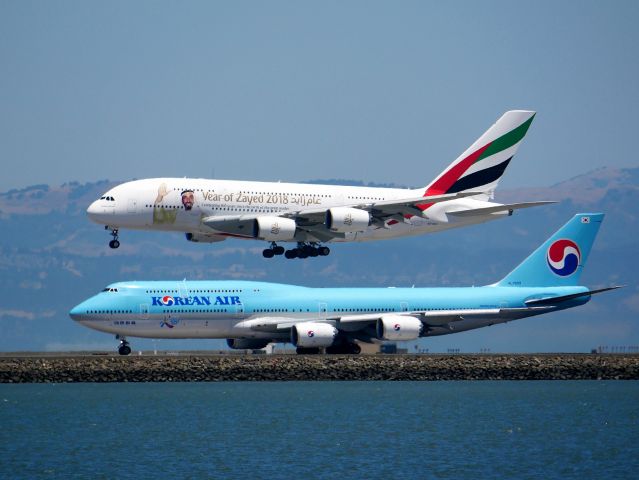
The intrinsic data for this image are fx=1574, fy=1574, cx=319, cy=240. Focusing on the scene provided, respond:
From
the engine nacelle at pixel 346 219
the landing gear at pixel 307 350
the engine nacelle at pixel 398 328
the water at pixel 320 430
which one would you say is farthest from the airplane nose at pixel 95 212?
the engine nacelle at pixel 398 328

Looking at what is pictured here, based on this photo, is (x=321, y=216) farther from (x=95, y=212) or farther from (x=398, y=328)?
(x=398, y=328)

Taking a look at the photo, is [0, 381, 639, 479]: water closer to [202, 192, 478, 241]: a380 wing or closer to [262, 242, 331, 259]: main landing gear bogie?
[262, 242, 331, 259]: main landing gear bogie

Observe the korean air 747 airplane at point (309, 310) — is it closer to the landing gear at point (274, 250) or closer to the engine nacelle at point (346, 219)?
the landing gear at point (274, 250)

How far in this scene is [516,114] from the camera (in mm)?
109750

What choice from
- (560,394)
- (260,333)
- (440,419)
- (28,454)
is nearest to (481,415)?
(440,419)

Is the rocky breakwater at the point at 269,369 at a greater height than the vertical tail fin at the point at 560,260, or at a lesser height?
lesser

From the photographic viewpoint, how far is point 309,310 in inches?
4500

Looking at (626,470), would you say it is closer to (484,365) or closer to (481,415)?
(481,415)

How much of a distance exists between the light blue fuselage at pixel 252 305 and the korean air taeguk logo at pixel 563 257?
2.53 meters

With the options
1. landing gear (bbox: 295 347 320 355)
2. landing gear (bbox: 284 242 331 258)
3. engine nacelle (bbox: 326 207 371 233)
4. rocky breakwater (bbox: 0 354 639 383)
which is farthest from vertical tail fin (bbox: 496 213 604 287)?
engine nacelle (bbox: 326 207 371 233)

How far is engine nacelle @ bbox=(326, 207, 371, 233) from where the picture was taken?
299 feet

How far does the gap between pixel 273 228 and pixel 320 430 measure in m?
12.4

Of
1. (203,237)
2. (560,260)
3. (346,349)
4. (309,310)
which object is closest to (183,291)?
(309,310)

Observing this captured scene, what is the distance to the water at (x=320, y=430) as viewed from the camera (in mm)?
71375
